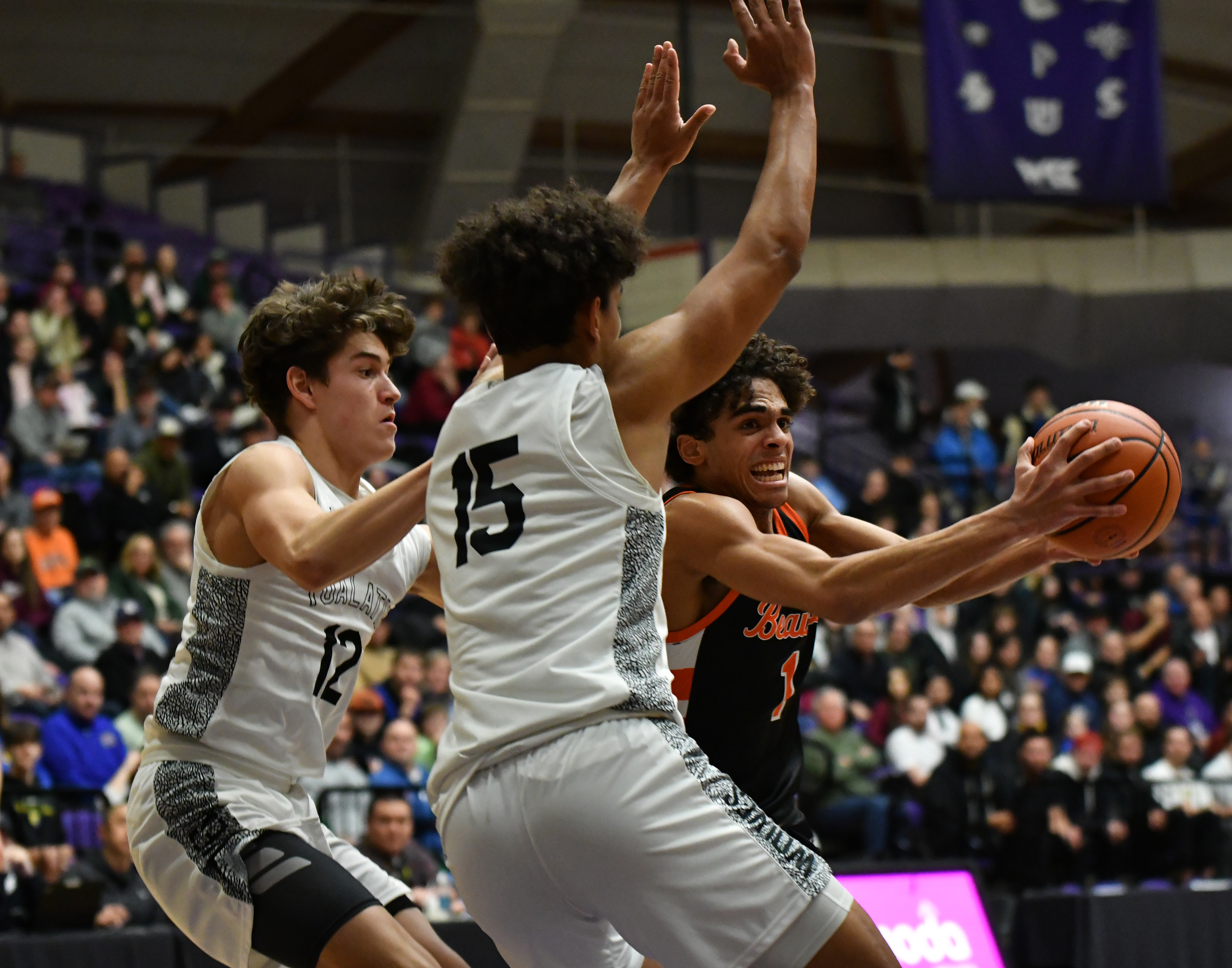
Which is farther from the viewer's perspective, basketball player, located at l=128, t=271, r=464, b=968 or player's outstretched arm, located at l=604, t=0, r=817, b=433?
basketball player, located at l=128, t=271, r=464, b=968

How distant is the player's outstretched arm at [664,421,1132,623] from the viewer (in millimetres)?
3020

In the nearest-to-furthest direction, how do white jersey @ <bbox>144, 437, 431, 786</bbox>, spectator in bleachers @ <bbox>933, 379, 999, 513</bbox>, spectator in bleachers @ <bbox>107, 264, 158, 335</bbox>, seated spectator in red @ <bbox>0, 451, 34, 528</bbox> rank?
white jersey @ <bbox>144, 437, 431, 786</bbox>, seated spectator in red @ <bbox>0, 451, 34, 528</bbox>, spectator in bleachers @ <bbox>107, 264, 158, 335</bbox>, spectator in bleachers @ <bbox>933, 379, 999, 513</bbox>

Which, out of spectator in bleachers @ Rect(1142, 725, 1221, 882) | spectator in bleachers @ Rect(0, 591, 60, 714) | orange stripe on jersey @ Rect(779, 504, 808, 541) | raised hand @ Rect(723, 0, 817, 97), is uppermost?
raised hand @ Rect(723, 0, 817, 97)

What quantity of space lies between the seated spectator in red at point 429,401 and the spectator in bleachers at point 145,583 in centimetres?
377

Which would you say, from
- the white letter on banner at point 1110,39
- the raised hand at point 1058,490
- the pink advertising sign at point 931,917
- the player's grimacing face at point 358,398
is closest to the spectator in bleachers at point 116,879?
the pink advertising sign at point 931,917

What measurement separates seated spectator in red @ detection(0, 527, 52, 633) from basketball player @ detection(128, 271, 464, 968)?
23.4 feet

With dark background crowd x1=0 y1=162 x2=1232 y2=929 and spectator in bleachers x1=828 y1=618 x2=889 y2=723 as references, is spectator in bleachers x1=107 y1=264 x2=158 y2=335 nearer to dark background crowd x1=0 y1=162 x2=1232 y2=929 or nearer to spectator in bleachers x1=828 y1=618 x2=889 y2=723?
dark background crowd x1=0 y1=162 x2=1232 y2=929

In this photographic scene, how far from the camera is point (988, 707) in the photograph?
11.8 m

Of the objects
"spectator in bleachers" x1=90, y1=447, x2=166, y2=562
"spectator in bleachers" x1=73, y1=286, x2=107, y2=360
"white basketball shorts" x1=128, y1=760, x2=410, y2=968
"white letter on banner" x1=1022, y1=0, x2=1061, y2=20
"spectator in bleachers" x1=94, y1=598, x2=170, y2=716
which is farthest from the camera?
"white letter on banner" x1=1022, y1=0, x2=1061, y2=20

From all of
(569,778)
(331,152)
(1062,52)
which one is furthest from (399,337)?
(331,152)

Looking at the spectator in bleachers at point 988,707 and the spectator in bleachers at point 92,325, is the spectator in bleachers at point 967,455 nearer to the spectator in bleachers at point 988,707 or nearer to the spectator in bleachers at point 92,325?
the spectator in bleachers at point 988,707

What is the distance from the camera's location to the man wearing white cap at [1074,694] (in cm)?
1237

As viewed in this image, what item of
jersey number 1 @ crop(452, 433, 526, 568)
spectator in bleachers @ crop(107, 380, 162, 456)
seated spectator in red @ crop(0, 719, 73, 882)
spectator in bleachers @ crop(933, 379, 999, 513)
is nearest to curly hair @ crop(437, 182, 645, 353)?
jersey number 1 @ crop(452, 433, 526, 568)

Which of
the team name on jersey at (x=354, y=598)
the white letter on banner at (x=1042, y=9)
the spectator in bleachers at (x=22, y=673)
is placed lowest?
the spectator in bleachers at (x=22, y=673)
